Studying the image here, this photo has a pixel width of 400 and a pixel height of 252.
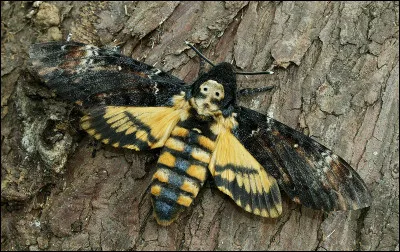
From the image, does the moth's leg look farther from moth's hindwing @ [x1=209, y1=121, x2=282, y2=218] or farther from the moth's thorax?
moth's hindwing @ [x1=209, y1=121, x2=282, y2=218]

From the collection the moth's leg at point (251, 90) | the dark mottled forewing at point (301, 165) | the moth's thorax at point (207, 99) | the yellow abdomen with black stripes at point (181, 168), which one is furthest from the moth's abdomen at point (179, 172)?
the moth's leg at point (251, 90)

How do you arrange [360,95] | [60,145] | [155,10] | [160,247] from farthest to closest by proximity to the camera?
[155,10] → [360,95] → [60,145] → [160,247]

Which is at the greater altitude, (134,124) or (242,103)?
(242,103)

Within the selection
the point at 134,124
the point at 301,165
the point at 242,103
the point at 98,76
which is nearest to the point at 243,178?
the point at 301,165

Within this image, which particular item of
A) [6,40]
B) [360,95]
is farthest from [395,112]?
[6,40]

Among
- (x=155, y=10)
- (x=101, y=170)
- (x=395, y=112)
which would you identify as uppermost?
(x=155, y=10)

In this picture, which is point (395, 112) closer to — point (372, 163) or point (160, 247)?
point (372, 163)

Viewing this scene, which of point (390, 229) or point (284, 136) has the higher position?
point (284, 136)

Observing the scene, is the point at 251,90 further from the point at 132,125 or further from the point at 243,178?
the point at 132,125

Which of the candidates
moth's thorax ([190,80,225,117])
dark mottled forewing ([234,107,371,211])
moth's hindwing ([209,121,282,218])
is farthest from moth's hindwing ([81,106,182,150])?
dark mottled forewing ([234,107,371,211])
